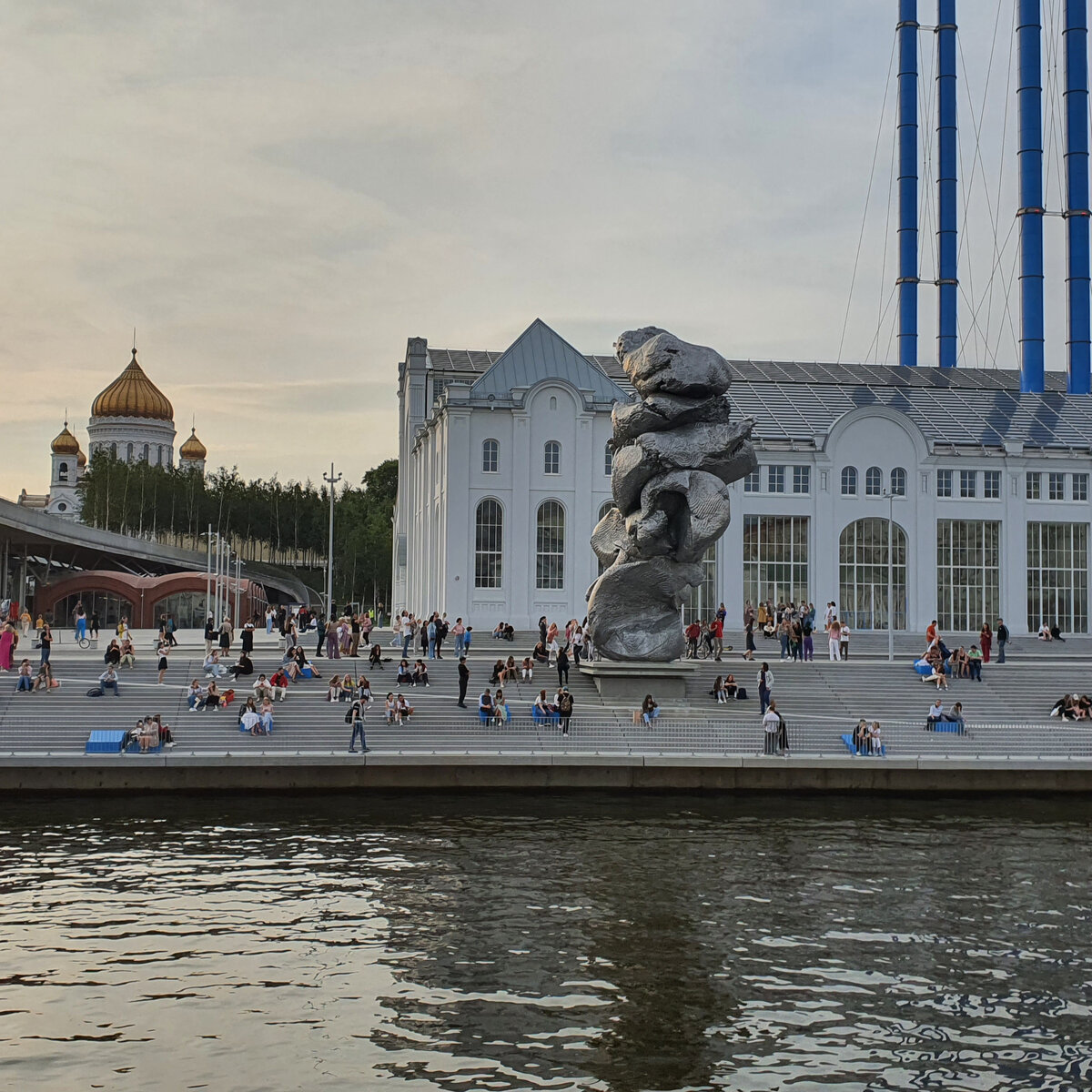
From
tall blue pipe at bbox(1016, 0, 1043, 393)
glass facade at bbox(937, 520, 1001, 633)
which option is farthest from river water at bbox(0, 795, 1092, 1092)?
tall blue pipe at bbox(1016, 0, 1043, 393)

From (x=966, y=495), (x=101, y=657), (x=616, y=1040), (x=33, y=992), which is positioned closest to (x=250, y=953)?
(x=33, y=992)

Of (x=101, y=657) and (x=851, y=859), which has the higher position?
(x=101, y=657)

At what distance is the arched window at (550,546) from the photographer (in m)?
63.7

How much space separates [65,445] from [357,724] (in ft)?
520

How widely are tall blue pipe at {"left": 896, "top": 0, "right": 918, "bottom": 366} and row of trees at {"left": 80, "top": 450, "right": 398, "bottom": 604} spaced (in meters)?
45.7

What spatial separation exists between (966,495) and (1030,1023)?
184 feet

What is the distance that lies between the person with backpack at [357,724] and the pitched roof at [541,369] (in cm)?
3445

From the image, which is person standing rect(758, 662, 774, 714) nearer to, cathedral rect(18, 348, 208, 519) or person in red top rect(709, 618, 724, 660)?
person in red top rect(709, 618, 724, 660)

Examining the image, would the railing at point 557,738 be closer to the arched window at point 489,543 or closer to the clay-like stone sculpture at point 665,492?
the clay-like stone sculpture at point 665,492

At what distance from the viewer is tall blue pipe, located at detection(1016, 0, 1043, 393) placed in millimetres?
89062

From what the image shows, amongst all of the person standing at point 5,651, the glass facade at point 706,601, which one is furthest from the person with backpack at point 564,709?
the glass facade at point 706,601

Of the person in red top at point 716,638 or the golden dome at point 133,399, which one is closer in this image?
the person in red top at point 716,638

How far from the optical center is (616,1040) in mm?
14250

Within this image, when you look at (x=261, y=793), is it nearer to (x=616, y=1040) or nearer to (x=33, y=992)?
(x=33, y=992)
